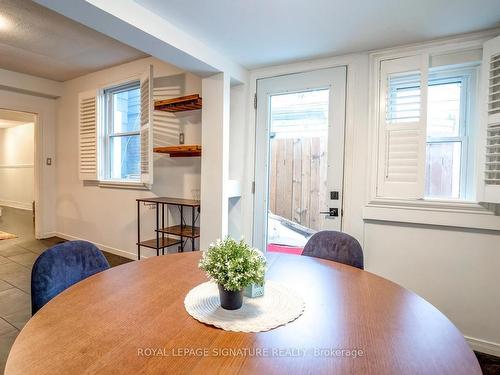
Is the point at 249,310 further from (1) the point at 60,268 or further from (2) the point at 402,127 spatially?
(2) the point at 402,127

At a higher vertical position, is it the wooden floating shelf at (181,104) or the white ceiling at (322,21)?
the white ceiling at (322,21)

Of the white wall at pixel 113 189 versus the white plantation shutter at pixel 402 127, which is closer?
the white plantation shutter at pixel 402 127

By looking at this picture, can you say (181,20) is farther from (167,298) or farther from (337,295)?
(337,295)

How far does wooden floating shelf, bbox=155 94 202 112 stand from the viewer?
2754mm

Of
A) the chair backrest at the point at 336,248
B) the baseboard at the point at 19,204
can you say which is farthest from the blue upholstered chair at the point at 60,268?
the baseboard at the point at 19,204

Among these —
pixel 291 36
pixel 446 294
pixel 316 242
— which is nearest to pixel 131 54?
pixel 291 36

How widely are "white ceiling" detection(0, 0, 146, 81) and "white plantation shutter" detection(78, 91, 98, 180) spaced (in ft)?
1.27

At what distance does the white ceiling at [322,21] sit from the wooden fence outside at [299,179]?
2.71ft

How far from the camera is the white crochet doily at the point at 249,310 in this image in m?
0.97

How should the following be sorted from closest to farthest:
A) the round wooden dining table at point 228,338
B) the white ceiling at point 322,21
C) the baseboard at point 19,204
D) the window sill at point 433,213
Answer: the round wooden dining table at point 228,338
the white ceiling at point 322,21
the window sill at point 433,213
the baseboard at point 19,204

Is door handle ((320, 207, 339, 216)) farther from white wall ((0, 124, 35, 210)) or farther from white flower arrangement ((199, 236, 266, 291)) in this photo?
white wall ((0, 124, 35, 210))

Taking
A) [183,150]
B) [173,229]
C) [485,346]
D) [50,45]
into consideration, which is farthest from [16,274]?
[485,346]

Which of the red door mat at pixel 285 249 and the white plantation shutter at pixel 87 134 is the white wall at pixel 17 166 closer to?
the white plantation shutter at pixel 87 134

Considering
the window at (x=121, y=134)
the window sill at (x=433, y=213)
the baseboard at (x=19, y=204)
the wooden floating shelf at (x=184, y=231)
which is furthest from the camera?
the baseboard at (x=19, y=204)
